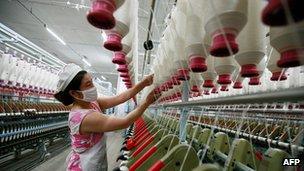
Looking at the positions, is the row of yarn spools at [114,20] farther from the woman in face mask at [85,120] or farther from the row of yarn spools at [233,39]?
the woman in face mask at [85,120]

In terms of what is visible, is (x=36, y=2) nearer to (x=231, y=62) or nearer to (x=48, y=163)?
(x=48, y=163)

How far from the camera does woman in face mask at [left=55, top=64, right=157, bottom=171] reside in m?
1.70

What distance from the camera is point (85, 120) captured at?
1.70 metres

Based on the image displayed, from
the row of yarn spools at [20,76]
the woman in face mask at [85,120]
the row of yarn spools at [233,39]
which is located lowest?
the woman in face mask at [85,120]

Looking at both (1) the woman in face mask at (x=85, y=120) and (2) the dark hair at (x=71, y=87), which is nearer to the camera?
(1) the woman in face mask at (x=85, y=120)

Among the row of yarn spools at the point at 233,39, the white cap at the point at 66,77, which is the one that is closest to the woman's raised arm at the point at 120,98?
the white cap at the point at 66,77

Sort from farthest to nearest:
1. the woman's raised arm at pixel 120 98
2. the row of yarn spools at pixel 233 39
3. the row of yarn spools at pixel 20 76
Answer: the row of yarn spools at pixel 20 76 < the woman's raised arm at pixel 120 98 < the row of yarn spools at pixel 233 39

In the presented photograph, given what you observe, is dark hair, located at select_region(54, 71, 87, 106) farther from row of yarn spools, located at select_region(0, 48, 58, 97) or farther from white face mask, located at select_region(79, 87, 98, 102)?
row of yarn spools, located at select_region(0, 48, 58, 97)

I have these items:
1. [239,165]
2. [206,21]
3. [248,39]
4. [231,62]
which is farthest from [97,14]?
[239,165]

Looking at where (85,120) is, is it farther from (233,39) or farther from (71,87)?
(233,39)

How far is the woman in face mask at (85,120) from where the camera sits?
1.70 m

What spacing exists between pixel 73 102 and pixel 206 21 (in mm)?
1425

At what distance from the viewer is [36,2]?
7055mm

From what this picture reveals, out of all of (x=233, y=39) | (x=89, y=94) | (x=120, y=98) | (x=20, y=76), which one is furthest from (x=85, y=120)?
(x=20, y=76)
